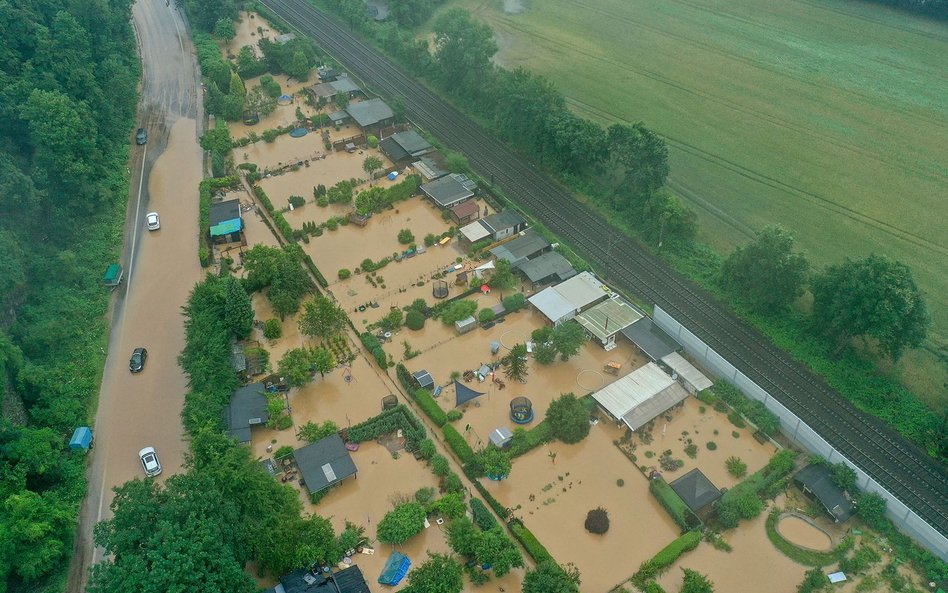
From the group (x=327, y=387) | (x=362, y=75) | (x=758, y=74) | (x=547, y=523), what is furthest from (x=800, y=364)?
(x=362, y=75)

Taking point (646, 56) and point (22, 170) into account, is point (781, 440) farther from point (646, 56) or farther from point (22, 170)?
point (22, 170)

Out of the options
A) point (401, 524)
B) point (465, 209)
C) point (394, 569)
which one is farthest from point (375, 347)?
point (465, 209)

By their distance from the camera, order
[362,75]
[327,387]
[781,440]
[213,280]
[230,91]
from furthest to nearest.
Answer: [362,75]
[230,91]
[213,280]
[327,387]
[781,440]

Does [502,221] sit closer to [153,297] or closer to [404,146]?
[404,146]

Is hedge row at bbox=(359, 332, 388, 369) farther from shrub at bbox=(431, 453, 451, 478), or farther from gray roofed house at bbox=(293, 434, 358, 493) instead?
shrub at bbox=(431, 453, 451, 478)

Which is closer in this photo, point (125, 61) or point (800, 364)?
point (800, 364)

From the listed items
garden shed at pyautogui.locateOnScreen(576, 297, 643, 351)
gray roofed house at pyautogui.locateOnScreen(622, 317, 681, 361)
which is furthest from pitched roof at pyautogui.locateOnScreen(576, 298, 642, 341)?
gray roofed house at pyautogui.locateOnScreen(622, 317, 681, 361)
